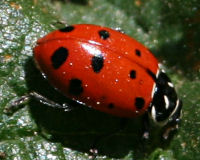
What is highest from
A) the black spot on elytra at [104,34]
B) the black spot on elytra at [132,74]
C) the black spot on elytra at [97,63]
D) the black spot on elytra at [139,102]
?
the black spot on elytra at [104,34]

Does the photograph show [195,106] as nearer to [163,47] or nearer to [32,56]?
[163,47]

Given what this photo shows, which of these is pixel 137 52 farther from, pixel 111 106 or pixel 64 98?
pixel 64 98

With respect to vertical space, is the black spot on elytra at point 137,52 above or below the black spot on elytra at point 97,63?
above

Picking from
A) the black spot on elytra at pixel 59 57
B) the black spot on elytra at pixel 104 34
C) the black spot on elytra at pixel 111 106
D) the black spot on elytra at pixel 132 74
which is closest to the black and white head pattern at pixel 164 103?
the black spot on elytra at pixel 132 74

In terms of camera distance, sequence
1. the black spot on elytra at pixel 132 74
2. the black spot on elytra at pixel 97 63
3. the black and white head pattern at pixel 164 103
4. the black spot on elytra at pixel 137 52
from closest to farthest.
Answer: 1. the black spot on elytra at pixel 97 63
2. the black spot on elytra at pixel 132 74
3. the black spot on elytra at pixel 137 52
4. the black and white head pattern at pixel 164 103

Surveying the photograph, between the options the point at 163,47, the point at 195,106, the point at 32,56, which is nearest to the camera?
the point at 32,56

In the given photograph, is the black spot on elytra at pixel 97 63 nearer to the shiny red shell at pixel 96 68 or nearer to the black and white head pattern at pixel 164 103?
the shiny red shell at pixel 96 68

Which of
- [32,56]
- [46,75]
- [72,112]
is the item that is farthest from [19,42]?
[72,112]

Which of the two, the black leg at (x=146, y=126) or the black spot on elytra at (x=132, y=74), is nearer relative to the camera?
the black spot on elytra at (x=132, y=74)
